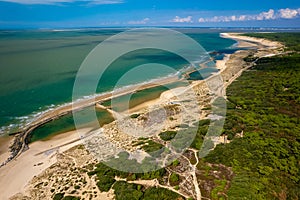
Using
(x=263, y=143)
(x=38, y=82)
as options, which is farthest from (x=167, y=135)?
(x=38, y=82)

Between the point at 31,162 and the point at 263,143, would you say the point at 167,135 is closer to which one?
the point at 263,143

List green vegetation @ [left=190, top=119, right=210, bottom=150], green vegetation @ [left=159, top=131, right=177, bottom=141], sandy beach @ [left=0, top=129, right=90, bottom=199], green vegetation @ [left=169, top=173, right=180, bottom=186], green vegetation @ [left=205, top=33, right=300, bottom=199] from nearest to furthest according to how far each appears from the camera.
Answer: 1. green vegetation @ [left=205, top=33, right=300, bottom=199]
2. green vegetation @ [left=169, top=173, right=180, bottom=186]
3. sandy beach @ [left=0, top=129, right=90, bottom=199]
4. green vegetation @ [left=190, top=119, right=210, bottom=150]
5. green vegetation @ [left=159, top=131, right=177, bottom=141]

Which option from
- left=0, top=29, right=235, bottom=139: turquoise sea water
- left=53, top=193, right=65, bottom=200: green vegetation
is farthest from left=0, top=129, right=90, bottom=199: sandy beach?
left=0, top=29, right=235, bottom=139: turquoise sea water

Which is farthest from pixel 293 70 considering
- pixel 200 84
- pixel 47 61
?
pixel 47 61

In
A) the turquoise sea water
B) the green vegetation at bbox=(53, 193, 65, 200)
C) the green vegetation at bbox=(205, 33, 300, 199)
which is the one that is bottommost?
the green vegetation at bbox=(53, 193, 65, 200)

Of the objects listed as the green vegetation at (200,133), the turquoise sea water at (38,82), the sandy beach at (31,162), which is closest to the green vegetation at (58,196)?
the sandy beach at (31,162)

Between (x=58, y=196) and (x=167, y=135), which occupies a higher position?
(x=167, y=135)

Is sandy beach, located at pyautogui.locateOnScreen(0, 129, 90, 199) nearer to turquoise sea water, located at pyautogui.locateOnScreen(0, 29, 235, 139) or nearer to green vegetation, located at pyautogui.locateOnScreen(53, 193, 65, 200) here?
green vegetation, located at pyautogui.locateOnScreen(53, 193, 65, 200)

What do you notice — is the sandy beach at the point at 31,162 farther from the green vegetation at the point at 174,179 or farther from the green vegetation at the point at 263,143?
the green vegetation at the point at 263,143

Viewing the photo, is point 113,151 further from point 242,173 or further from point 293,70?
point 293,70

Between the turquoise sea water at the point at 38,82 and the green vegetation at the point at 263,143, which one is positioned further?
the turquoise sea water at the point at 38,82
